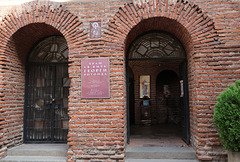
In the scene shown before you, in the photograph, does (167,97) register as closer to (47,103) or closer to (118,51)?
(118,51)

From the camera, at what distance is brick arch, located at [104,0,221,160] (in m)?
4.12

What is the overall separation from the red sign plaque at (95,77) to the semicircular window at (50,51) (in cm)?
153

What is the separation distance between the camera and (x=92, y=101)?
13.9ft

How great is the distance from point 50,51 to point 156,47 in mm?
3279

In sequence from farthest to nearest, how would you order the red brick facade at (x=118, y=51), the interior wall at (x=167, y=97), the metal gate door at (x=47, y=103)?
the interior wall at (x=167, y=97), the metal gate door at (x=47, y=103), the red brick facade at (x=118, y=51)

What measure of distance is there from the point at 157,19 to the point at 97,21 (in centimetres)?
151

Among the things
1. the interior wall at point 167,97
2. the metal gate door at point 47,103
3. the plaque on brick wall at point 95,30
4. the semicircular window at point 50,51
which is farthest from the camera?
the interior wall at point 167,97

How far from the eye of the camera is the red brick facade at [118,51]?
406 centimetres

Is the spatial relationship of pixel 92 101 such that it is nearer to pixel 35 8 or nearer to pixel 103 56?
pixel 103 56

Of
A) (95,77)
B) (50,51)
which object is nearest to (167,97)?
(95,77)

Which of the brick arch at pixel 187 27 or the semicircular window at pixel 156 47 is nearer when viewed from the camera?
the brick arch at pixel 187 27

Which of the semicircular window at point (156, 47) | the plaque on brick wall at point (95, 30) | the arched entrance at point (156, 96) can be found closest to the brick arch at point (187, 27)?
the plaque on brick wall at point (95, 30)

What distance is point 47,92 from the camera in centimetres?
544

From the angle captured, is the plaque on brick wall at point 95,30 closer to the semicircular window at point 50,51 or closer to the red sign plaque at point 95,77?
the red sign plaque at point 95,77
